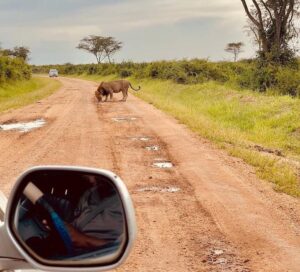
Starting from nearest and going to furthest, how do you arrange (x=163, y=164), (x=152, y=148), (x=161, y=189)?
(x=161, y=189)
(x=163, y=164)
(x=152, y=148)

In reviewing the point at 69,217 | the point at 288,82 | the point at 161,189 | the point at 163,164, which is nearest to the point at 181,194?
the point at 161,189

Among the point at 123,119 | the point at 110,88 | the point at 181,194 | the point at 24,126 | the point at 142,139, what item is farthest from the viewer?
the point at 110,88

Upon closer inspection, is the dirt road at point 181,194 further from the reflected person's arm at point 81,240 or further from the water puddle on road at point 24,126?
the reflected person's arm at point 81,240

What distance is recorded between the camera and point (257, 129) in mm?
12945

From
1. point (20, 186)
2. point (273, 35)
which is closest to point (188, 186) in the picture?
point (20, 186)

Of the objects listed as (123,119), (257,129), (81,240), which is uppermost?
(81,240)

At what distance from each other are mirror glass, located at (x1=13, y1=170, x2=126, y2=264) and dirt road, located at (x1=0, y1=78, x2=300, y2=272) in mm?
2674

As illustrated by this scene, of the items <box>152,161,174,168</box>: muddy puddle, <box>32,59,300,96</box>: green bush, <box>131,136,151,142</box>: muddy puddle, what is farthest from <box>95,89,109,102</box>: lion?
<box>152,161,174,168</box>: muddy puddle

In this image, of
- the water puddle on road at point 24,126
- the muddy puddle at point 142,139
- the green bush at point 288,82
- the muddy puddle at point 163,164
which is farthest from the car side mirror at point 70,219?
the green bush at point 288,82

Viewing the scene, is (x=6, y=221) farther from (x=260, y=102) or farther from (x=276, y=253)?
(x=260, y=102)

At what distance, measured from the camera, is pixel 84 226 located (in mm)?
1518

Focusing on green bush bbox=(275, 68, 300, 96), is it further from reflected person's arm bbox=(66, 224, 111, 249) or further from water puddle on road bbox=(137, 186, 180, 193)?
reflected person's arm bbox=(66, 224, 111, 249)

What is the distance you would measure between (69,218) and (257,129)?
38.5ft

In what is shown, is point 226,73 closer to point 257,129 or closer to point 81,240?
point 257,129
